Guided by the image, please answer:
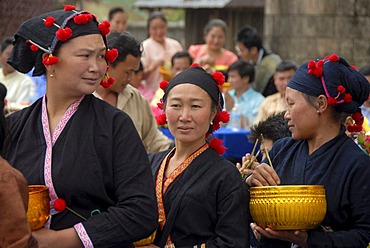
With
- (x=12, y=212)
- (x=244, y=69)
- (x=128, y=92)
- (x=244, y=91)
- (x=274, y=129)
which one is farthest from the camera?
(x=244, y=91)

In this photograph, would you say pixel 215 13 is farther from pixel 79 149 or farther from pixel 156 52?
pixel 79 149

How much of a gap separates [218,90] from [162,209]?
611mm

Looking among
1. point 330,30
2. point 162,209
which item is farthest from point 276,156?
point 330,30

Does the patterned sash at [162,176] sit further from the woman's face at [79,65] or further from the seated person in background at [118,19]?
the seated person in background at [118,19]

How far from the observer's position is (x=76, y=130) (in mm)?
3146

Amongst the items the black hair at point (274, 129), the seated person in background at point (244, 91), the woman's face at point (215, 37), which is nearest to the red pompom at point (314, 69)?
the black hair at point (274, 129)

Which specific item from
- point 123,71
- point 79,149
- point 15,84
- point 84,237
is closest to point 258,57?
point 15,84

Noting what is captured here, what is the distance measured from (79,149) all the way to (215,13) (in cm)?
1542

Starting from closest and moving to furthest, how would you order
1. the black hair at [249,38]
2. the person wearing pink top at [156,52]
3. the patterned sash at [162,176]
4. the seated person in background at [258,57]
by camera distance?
the patterned sash at [162,176], the seated person in background at [258,57], the black hair at [249,38], the person wearing pink top at [156,52]

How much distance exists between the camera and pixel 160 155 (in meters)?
3.97

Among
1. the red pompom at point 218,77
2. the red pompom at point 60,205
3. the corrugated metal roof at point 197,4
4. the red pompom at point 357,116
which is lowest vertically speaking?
the corrugated metal roof at point 197,4

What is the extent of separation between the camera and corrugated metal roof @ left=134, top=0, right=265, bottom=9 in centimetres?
1741

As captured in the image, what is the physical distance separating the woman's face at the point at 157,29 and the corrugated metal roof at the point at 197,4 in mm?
6271

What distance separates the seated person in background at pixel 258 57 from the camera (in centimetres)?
1038
